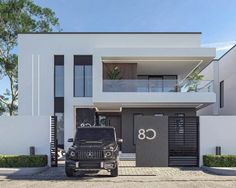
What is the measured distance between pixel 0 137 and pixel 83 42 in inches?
432

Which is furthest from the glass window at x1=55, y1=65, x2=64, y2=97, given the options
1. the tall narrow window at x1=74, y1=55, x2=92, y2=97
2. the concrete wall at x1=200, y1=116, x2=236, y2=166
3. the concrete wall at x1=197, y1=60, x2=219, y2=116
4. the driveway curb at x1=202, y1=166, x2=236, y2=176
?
the concrete wall at x1=197, y1=60, x2=219, y2=116

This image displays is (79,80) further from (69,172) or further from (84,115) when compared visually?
(69,172)

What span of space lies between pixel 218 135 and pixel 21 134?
9.08 m

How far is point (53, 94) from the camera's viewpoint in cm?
2538

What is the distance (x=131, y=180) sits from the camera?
41.3 feet

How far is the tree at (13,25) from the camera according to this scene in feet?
117

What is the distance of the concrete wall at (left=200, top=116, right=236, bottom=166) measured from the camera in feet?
54.3

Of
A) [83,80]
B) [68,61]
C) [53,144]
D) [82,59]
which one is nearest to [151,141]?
[53,144]

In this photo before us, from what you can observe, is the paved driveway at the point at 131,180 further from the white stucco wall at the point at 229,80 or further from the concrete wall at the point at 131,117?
the white stucco wall at the point at 229,80

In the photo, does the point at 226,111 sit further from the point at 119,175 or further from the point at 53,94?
the point at 119,175

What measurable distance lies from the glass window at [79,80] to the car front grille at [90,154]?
12424mm

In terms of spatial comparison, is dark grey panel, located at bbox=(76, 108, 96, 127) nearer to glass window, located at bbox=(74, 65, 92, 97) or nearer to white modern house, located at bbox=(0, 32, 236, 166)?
white modern house, located at bbox=(0, 32, 236, 166)

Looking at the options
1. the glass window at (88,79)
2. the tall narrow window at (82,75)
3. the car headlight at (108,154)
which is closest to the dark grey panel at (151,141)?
the car headlight at (108,154)

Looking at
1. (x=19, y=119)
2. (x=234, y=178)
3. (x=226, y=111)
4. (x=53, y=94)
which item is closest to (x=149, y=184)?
(x=234, y=178)
